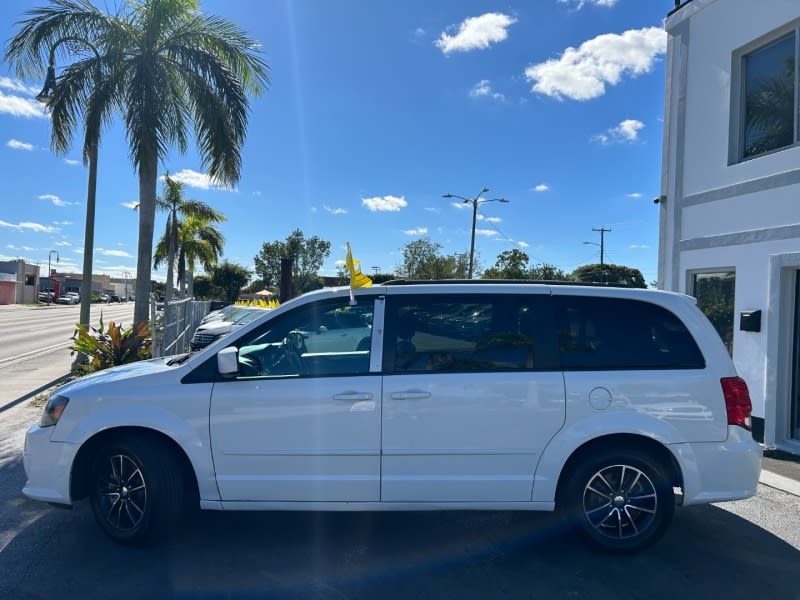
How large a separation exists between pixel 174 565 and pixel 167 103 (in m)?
9.90

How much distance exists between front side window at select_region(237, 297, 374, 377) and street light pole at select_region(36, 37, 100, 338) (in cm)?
931

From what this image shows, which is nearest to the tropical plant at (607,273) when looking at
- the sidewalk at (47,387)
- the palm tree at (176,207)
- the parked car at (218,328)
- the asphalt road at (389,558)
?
the palm tree at (176,207)

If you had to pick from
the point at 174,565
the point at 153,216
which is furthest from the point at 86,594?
the point at 153,216

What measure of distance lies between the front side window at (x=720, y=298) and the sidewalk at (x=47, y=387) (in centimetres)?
181

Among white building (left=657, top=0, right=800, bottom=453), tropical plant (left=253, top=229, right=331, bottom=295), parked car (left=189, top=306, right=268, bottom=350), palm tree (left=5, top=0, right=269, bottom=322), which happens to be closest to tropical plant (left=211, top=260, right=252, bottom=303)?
tropical plant (left=253, top=229, right=331, bottom=295)

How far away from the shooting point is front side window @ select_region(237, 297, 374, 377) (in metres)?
4.07

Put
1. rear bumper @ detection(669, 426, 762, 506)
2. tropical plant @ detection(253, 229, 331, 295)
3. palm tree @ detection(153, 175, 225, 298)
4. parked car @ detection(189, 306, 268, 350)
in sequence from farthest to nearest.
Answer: tropical plant @ detection(253, 229, 331, 295), palm tree @ detection(153, 175, 225, 298), parked car @ detection(189, 306, 268, 350), rear bumper @ detection(669, 426, 762, 506)

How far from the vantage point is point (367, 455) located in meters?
3.94

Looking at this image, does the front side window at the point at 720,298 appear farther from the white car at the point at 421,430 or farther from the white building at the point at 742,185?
the white car at the point at 421,430

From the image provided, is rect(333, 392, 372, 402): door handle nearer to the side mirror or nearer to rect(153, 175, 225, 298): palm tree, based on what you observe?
the side mirror

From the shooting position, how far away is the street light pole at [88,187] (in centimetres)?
1092

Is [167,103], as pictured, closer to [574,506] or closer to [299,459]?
[299,459]

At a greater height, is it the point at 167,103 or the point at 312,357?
the point at 167,103

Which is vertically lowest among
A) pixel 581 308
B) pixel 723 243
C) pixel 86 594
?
pixel 86 594
